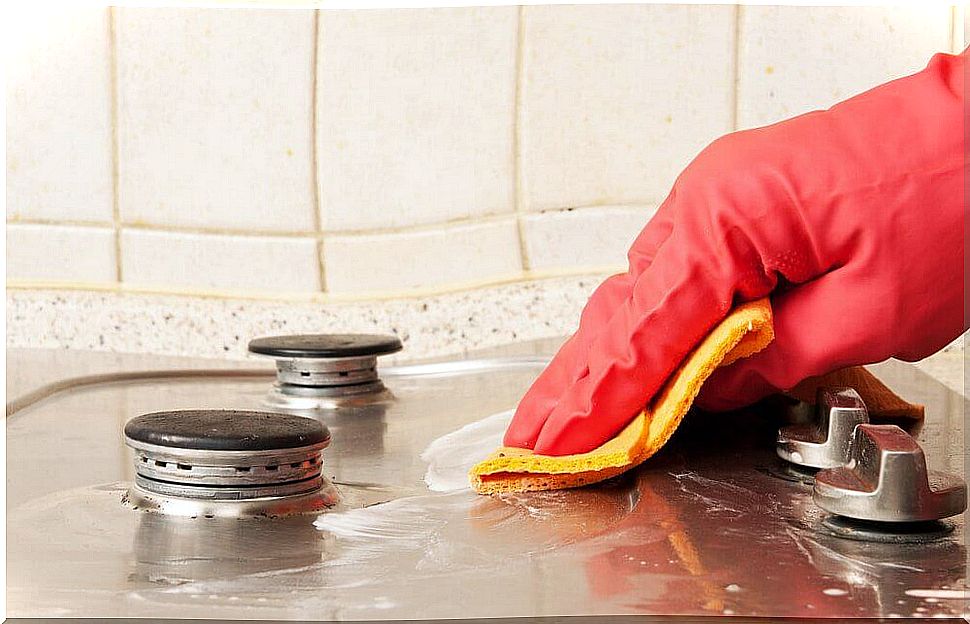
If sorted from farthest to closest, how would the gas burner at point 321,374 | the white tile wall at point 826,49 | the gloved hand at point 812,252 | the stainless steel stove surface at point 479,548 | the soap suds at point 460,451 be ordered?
the white tile wall at point 826,49 → the gas burner at point 321,374 → the soap suds at point 460,451 → the gloved hand at point 812,252 → the stainless steel stove surface at point 479,548

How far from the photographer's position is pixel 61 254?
4.79 feet

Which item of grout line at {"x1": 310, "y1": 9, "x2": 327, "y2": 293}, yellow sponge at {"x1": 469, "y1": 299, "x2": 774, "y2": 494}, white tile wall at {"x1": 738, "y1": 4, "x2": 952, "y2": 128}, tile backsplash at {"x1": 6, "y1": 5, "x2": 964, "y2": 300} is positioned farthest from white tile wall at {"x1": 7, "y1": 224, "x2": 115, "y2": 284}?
yellow sponge at {"x1": 469, "y1": 299, "x2": 774, "y2": 494}

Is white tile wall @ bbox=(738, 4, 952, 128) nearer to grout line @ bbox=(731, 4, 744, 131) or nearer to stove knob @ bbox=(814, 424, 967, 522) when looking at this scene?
grout line @ bbox=(731, 4, 744, 131)

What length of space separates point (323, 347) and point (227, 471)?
1.35 ft

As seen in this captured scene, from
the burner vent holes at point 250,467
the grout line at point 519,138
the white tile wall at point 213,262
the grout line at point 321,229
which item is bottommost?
the burner vent holes at point 250,467

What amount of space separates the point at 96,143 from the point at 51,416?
0.66m

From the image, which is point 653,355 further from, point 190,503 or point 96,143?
point 96,143

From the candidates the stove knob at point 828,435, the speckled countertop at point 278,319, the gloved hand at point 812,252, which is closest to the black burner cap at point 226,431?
the gloved hand at point 812,252

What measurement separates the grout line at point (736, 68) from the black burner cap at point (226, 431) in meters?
0.91

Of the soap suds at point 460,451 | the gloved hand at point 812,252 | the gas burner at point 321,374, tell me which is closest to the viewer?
the gloved hand at point 812,252

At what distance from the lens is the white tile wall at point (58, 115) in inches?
56.6

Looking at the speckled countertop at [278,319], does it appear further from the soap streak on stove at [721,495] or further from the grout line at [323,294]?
the soap streak on stove at [721,495]

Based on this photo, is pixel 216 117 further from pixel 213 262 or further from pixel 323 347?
pixel 323 347

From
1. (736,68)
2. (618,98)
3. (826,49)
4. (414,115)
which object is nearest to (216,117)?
(414,115)
